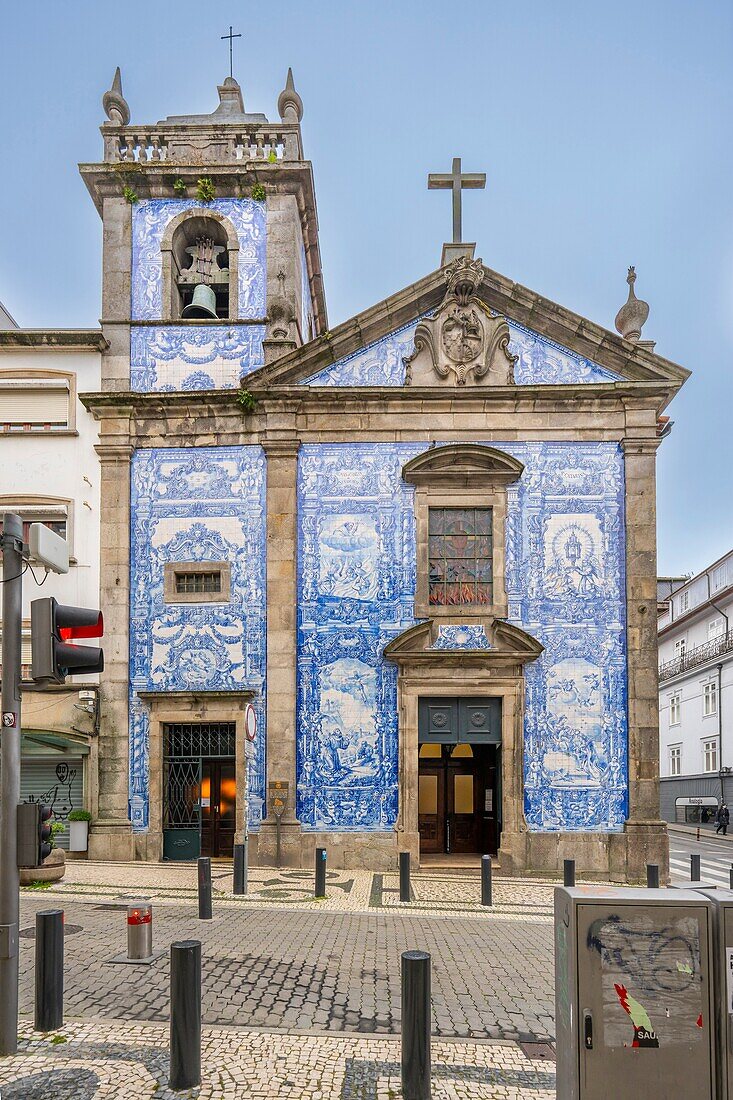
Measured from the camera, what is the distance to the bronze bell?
1708cm

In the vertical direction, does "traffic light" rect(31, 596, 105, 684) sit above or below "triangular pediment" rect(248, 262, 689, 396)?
below

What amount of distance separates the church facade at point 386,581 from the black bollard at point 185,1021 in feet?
31.5

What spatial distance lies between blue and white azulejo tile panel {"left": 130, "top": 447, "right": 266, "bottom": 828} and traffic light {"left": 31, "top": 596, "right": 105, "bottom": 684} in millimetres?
9335

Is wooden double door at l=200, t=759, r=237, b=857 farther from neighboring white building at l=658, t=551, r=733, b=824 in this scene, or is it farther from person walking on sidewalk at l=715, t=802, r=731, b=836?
neighboring white building at l=658, t=551, r=733, b=824

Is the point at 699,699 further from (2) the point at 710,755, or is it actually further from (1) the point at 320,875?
(1) the point at 320,875

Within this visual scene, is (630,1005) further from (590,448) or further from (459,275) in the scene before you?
(459,275)

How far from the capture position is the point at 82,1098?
211 inches

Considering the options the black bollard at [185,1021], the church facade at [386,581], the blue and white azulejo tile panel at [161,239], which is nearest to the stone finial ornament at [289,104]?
the blue and white azulejo tile panel at [161,239]

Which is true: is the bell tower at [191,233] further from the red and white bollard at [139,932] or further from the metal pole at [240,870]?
the red and white bollard at [139,932]

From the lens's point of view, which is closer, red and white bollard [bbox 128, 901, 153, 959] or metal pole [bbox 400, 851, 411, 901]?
red and white bollard [bbox 128, 901, 153, 959]

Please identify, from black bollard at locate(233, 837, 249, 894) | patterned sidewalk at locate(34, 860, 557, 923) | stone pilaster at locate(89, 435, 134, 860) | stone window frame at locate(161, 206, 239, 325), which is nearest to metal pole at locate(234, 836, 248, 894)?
black bollard at locate(233, 837, 249, 894)

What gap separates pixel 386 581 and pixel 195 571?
365 cm

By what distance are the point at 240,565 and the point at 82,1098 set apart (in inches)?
441

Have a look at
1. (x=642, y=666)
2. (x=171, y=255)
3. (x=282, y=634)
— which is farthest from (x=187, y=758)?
(x=171, y=255)
